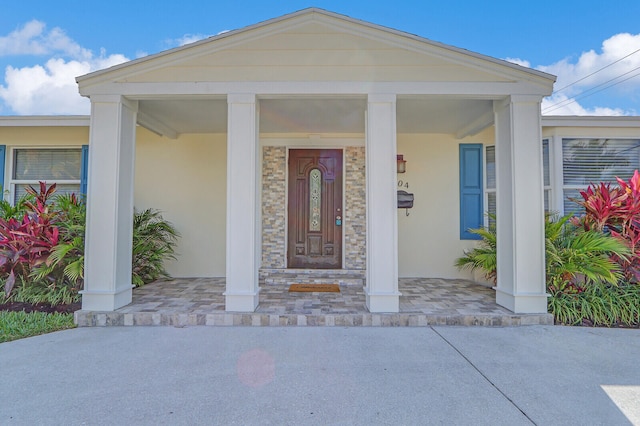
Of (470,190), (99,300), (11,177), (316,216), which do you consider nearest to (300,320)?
(99,300)

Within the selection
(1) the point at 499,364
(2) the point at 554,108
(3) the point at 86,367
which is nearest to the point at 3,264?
(3) the point at 86,367

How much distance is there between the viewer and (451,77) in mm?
3785

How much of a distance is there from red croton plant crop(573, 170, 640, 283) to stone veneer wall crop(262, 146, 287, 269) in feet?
13.5

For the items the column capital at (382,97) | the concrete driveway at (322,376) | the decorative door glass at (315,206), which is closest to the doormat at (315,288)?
the decorative door glass at (315,206)

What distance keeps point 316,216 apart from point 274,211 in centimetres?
70

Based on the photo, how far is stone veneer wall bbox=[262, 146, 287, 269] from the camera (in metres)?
5.61

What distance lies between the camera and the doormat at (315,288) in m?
A: 4.73

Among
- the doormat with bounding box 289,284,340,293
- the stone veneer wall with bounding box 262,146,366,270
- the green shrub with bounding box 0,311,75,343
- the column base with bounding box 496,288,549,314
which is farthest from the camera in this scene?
the stone veneer wall with bounding box 262,146,366,270

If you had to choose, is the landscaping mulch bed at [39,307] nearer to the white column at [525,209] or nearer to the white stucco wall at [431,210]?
the white stucco wall at [431,210]

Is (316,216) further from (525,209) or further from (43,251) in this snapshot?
(43,251)

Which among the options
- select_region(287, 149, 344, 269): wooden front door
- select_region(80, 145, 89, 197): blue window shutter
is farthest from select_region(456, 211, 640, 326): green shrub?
select_region(80, 145, 89, 197): blue window shutter

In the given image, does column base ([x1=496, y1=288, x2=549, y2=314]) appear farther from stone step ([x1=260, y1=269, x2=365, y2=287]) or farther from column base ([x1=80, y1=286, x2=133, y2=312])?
column base ([x1=80, y1=286, x2=133, y2=312])

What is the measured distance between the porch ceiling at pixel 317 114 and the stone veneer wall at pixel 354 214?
0.60m

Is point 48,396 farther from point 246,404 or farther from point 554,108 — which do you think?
point 554,108
